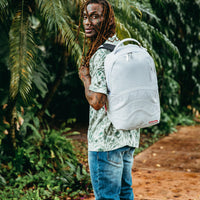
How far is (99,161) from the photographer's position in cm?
183

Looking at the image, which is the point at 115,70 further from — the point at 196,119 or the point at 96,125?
the point at 196,119

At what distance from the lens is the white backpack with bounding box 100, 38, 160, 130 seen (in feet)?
5.62

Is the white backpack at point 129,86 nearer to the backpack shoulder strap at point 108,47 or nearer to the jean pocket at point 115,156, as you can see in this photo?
the backpack shoulder strap at point 108,47

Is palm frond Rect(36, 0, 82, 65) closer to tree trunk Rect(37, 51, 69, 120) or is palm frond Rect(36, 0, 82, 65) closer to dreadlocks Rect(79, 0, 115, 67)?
dreadlocks Rect(79, 0, 115, 67)

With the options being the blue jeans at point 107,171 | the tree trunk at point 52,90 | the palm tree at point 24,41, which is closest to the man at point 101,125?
the blue jeans at point 107,171

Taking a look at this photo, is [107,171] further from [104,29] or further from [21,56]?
[21,56]

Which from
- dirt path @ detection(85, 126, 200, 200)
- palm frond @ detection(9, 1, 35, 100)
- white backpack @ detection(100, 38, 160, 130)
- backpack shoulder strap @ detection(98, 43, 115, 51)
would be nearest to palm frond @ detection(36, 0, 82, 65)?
palm frond @ detection(9, 1, 35, 100)

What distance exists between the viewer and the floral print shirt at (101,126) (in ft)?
5.83

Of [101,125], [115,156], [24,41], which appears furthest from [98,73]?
[24,41]

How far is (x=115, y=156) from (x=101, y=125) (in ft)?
0.69

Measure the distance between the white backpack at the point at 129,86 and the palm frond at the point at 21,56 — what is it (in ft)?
5.08

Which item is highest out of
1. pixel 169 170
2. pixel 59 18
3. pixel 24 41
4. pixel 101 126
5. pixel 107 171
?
Result: pixel 59 18

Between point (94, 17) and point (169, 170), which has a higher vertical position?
point (94, 17)

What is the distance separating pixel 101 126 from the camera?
73.6 inches
